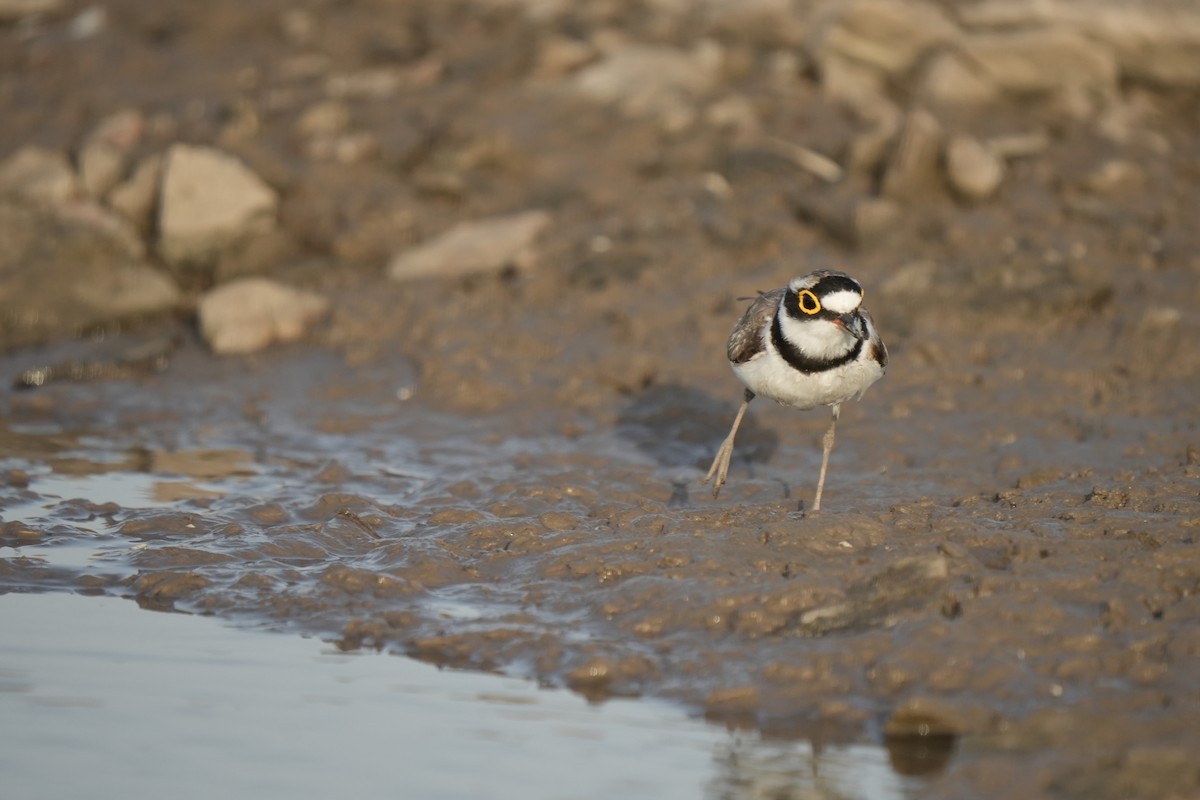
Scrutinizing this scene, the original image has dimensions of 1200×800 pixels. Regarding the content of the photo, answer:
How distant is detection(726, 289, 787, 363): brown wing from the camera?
8117 millimetres

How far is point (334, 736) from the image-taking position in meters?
5.85

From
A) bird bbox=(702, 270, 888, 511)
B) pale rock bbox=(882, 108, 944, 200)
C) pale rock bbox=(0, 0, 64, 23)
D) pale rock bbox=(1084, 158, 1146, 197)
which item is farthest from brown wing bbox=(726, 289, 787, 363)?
pale rock bbox=(0, 0, 64, 23)

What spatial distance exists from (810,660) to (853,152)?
20.9 feet

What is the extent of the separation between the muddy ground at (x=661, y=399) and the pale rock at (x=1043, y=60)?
117 millimetres

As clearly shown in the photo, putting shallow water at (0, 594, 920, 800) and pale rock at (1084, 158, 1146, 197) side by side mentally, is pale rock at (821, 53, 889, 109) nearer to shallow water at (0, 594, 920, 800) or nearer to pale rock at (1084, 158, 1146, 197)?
pale rock at (1084, 158, 1146, 197)

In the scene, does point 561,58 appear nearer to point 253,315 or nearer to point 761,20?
point 761,20

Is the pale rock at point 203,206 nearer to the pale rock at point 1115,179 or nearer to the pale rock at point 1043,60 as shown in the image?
the pale rock at point 1043,60

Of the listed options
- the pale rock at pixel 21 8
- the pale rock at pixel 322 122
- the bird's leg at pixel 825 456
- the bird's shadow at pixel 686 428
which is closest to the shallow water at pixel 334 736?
the bird's leg at pixel 825 456

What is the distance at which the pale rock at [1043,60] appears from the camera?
12.9 m

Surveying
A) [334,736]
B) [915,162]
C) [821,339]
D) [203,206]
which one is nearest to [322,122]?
[203,206]

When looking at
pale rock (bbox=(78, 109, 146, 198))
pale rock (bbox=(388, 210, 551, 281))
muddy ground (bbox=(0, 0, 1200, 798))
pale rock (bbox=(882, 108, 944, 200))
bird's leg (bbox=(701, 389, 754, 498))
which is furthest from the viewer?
pale rock (bbox=(78, 109, 146, 198))

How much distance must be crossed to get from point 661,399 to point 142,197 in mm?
5037

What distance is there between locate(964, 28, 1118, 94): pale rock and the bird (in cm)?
582

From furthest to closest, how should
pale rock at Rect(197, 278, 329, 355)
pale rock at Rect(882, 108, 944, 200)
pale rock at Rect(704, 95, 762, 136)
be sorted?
pale rock at Rect(704, 95, 762, 136) → pale rock at Rect(882, 108, 944, 200) → pale rock at Rect(197, 278, 329, 355)
